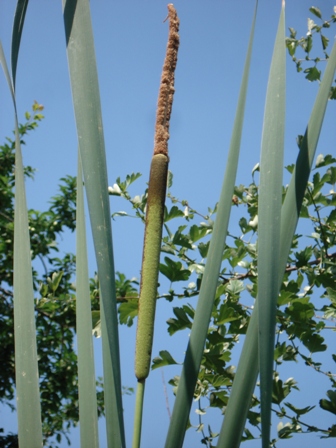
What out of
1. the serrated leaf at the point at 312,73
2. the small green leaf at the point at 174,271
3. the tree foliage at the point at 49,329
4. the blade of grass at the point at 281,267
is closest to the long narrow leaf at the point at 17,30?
the blade of grass at the point at 281,267

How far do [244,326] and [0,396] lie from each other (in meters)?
2.51

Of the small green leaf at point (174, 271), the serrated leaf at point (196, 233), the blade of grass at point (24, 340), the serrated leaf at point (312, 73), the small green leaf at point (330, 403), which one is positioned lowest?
the blade of grass at point (24, 340)

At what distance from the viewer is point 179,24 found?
634 millimetres

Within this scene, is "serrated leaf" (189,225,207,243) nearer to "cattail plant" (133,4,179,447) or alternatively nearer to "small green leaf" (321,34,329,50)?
"small green leaf" (321,34,329,50)

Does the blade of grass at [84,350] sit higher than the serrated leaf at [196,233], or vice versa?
the serrated leaf at [196,233]

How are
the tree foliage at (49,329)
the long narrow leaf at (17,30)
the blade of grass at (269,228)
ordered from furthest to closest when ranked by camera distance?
the tree foliage at (49,329)
the long narrow leaf at (17,30)
the blade of grass at (269,228)

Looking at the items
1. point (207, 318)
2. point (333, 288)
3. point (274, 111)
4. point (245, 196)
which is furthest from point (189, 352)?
point (245, 196)

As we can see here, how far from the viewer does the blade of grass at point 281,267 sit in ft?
1.82

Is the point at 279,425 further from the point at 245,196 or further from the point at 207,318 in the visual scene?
the point at 207,318

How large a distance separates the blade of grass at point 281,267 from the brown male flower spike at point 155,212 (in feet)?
0.31

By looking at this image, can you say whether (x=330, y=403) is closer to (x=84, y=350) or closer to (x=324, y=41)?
(x=84, y=350)

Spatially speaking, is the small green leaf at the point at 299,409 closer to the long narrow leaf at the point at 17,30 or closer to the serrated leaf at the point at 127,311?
the serrated leaf at the point at 127,311

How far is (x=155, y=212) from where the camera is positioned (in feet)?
1.98

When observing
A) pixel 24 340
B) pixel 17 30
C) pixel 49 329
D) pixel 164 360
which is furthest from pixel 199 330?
pixel 49 329
